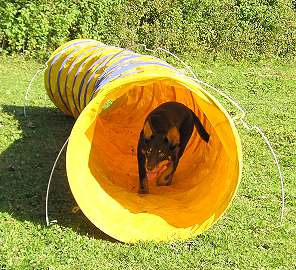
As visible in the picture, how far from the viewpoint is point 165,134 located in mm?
5863

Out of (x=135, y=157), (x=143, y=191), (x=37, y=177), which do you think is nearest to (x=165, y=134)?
(x=143, y=191)

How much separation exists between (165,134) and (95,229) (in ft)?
4.38

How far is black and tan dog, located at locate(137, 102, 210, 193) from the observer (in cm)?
576

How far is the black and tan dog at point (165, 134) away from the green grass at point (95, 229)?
79 cm

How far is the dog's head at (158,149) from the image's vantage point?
579cm

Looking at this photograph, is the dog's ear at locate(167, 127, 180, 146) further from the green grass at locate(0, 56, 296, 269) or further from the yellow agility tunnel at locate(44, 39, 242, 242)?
the green grass at locate(0, 56, 296, 269)

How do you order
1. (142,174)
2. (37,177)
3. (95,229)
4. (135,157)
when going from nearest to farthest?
(95,229), (142,174), (37,177), (135,157)

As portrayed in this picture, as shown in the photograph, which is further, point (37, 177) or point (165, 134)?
point (37, 177)

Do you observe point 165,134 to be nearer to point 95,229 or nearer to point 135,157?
point 135,157

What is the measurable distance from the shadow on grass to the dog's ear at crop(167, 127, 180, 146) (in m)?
1.17

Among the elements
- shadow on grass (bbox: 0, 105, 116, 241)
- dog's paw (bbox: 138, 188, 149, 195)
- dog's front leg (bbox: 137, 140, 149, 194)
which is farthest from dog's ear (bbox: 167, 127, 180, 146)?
shadow on grass (bbox: 0, 105, 116, 241)

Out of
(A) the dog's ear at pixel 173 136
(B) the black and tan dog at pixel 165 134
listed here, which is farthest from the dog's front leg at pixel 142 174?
(A) the dog's ear at pixel 173 136

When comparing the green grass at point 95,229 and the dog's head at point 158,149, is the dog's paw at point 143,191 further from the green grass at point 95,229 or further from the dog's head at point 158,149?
the green grass at point 95,229

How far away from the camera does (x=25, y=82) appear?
35.4 ft
